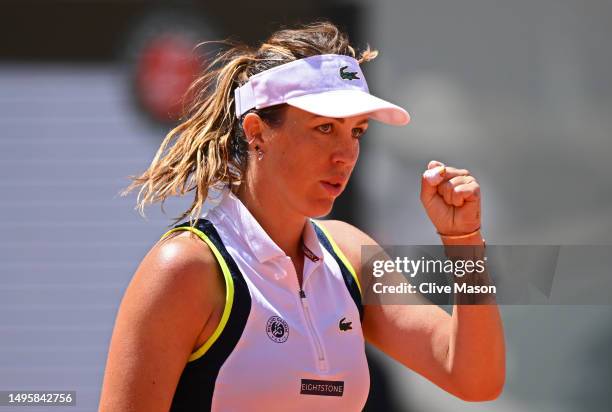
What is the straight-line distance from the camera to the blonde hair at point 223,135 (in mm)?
2178

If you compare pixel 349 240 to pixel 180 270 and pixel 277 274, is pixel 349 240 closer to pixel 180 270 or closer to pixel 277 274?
pixel 277 274

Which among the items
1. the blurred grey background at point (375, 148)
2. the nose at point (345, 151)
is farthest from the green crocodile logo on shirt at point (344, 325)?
the blurred grey background at point (375, 148)

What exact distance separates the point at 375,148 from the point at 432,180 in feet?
6.60

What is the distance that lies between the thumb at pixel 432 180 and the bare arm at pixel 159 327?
466 millimetres

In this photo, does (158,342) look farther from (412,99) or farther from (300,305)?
(412,99)

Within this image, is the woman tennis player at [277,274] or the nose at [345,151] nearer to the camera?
the woman tennis player at [277,274]

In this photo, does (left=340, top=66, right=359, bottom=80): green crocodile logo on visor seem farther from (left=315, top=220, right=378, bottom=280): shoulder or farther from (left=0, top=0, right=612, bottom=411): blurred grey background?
(left=0, top=0, right=612, bottom=411): blurred grey background

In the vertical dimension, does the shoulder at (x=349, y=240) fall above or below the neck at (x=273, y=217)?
below

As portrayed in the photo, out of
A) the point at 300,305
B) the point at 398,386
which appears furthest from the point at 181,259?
the point at 398,386

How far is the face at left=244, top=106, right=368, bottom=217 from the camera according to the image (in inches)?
82.0

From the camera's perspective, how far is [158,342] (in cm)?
194
